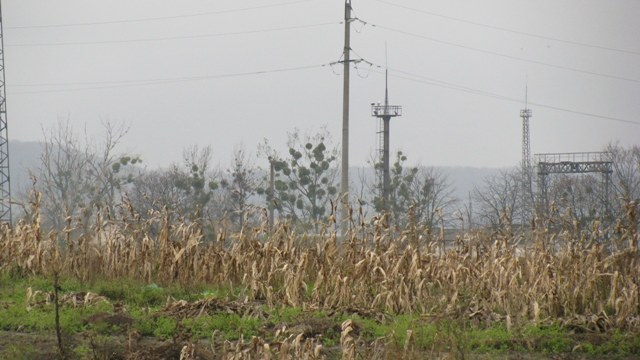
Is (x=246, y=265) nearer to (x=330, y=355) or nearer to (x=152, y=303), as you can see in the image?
(x=152, y=303)

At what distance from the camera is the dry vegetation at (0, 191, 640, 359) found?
9234mm

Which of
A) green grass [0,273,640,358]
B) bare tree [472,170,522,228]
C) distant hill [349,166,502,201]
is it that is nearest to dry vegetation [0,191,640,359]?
green grass [0,273,640,358]

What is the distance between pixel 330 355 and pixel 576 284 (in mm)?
3340

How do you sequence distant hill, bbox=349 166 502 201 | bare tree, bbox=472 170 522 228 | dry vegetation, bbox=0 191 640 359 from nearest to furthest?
dry vegetation, bbox=0 191 640 359
bare tree, bbox=472 170 522 228
distant hill, bbox=349 166 502 201

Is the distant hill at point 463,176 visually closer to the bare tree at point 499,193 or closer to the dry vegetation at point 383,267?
the bare tree at point 499,193

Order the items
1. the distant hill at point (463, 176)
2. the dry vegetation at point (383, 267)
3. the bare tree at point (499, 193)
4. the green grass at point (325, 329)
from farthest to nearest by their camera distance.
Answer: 1. the distant hill at point (463, 176)
2. the bare tree at point (499, 193)
3. the dry vegetation at point (383, 267)
4. the green grass at point (325, 329)

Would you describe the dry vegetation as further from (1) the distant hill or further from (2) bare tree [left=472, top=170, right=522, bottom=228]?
(1) the distant hill

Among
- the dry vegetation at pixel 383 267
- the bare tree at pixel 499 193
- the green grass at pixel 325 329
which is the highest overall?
the bare tree at pixel 499 193

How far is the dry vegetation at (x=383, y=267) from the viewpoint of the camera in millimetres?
9234

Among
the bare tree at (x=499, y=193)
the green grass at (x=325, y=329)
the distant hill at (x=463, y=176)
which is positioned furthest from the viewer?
the distant hill at (x=463, y=176)

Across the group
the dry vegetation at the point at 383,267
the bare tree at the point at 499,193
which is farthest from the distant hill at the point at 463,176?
the dry vegetation at the point at 383,267

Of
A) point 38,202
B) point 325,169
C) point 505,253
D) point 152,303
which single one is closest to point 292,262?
point 152,303

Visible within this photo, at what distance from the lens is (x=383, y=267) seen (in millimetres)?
10562

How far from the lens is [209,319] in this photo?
896 centimetres
